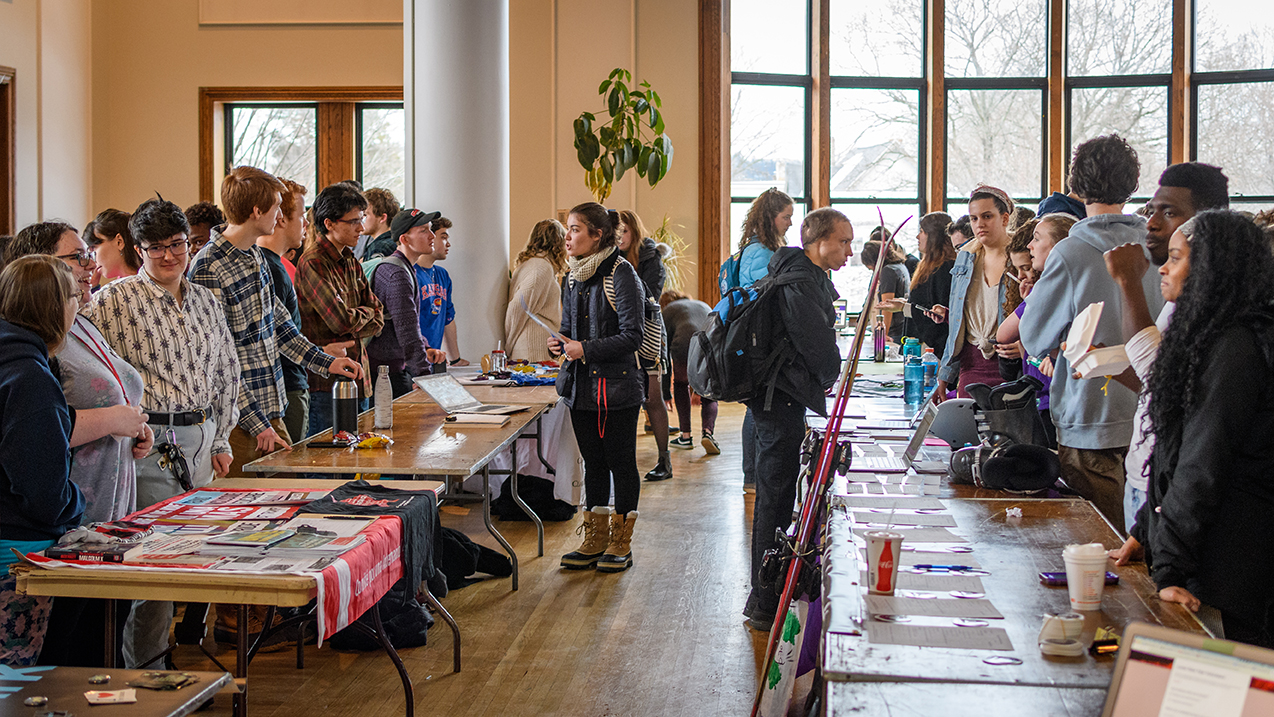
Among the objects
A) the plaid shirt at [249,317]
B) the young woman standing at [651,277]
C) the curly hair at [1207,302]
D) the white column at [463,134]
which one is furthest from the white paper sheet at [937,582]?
the white column at [463,134]

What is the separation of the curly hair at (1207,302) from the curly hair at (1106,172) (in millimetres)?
973

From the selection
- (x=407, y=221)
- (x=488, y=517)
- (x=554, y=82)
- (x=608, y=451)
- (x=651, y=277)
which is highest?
(x=554, y=82)

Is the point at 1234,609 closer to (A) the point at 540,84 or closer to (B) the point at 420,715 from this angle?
(B) the point at 420,715

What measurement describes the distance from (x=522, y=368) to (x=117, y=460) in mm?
3127

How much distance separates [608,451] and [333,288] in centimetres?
133

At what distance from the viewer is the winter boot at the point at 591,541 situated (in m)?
4.54

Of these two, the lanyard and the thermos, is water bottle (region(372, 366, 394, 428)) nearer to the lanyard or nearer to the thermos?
the thermos

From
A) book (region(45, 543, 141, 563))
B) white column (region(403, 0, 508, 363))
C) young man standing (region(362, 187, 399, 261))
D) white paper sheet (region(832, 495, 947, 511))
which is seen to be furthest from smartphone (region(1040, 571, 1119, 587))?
white column (region(403, 0, 508, 363))

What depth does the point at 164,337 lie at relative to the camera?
9.92 feet

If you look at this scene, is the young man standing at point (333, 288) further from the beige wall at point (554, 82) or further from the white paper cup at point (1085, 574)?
the beige wall at point (554, 82)

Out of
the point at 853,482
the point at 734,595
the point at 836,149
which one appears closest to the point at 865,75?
the point at 836,149

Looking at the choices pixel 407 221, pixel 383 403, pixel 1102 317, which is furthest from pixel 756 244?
pixel 1102 317

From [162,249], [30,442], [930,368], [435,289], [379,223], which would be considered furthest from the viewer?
[379,223]

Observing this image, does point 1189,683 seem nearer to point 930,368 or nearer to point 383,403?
point 383,403
